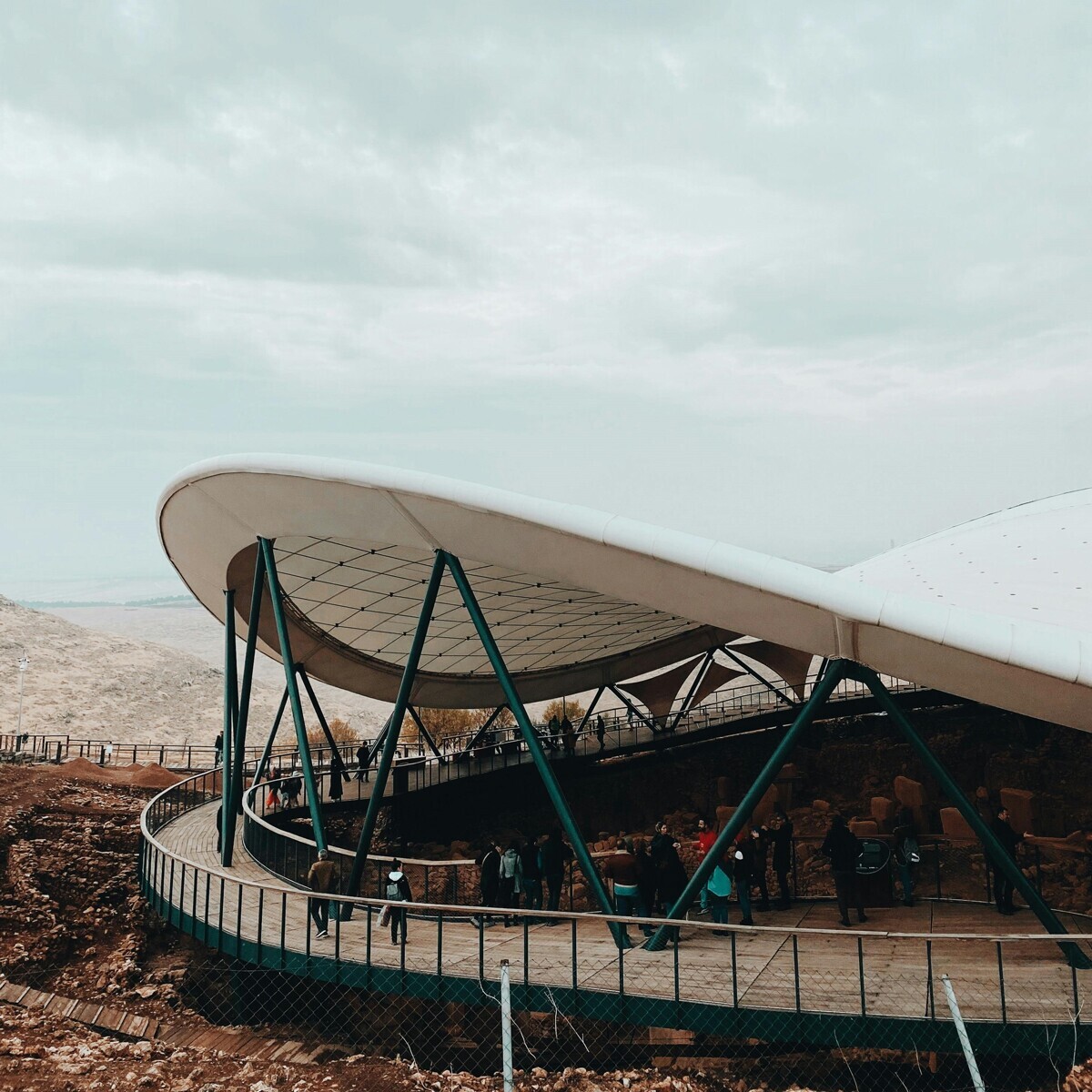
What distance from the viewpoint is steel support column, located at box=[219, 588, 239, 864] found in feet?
53.9

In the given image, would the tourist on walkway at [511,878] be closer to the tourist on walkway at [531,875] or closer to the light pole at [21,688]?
the tourist on walkway at [531,875]

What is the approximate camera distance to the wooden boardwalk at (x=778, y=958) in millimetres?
8945

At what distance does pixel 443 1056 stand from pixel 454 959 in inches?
72.1

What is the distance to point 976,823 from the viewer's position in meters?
10.1

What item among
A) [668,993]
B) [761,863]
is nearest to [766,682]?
[761,863]

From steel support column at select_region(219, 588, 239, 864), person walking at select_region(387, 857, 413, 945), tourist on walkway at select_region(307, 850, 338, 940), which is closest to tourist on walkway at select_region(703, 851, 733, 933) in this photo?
person walking at select_region(387, 857, 413, 945)

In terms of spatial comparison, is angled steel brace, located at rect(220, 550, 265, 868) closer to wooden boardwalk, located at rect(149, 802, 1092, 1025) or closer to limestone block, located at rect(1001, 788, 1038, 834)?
wooden boardwalk, located at rect(149, 802, 1092, 1025)

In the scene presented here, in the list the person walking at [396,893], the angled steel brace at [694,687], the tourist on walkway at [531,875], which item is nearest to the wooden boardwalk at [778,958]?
the person walking at [396,893]

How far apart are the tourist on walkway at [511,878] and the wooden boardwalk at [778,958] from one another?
0.37 metres

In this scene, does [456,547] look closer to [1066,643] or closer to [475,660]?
[1066,643]

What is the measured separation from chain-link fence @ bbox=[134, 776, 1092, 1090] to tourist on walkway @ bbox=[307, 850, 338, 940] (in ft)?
0.22

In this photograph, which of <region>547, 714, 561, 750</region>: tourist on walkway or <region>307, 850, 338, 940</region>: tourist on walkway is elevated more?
<region>307, 850, 338, 940</region>: tourist on walkway

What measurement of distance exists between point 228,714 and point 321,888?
674cm

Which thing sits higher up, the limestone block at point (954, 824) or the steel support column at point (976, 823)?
the steel support column at point (976, 823)
